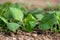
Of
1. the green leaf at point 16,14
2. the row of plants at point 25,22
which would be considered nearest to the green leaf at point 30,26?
the row of plants at point 25,22

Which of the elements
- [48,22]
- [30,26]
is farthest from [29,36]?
[48,22]

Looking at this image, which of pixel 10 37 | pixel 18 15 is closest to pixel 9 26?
pixel 10 37

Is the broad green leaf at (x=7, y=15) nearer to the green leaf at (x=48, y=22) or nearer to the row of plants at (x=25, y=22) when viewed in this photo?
the row of plants at (x=25, y=22)

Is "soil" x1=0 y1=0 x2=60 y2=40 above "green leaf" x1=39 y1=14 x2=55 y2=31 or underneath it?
underneath

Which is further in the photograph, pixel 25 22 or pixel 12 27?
pixel 25 22

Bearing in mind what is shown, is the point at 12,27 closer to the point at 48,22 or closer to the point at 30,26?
the point at 30,26

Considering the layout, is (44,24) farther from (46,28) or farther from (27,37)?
(27,37)

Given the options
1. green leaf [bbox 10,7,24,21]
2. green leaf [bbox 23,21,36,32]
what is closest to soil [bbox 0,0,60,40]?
green leaf [bbox 23,21,36,32]

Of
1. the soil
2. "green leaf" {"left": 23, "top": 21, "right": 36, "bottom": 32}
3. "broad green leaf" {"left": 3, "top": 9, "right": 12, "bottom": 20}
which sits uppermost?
"broad green leaf" {"left": 3, "top": 9, "right": 12, "bottom": 20}

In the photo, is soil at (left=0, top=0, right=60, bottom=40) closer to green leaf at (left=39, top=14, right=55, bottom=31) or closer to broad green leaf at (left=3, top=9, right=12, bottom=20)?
green leaf at (left=39, top=14, right=55, bottom=31)

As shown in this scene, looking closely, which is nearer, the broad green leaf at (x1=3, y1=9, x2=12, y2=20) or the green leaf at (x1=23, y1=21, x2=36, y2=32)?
the green leaf at (x1=23, y1=21, x2=36, y2=32)

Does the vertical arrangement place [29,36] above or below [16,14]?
below
